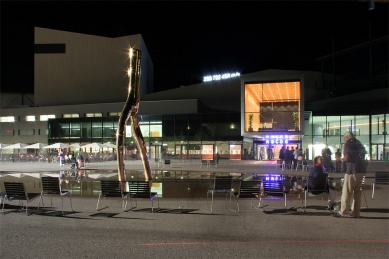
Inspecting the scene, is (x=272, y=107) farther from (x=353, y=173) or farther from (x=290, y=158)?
(x=353, y=173)

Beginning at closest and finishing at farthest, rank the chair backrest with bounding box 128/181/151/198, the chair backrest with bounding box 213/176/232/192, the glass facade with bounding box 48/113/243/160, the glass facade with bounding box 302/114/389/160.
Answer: the chair backrest with bounding box 128/181/151/198, the chair backrest with bounding box 213/176/232/192, the glass facade with bounding box 302/114/389/160, the glass facade with bounding box 48/113/243/160

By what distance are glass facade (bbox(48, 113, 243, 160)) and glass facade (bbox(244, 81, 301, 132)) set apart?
12774 mm

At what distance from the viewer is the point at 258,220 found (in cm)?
780

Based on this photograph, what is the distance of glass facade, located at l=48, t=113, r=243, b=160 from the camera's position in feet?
152

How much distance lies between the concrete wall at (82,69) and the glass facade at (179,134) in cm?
1025

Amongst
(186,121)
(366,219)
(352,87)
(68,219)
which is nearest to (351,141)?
(366,219)

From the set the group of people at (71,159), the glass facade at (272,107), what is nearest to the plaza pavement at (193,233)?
the group of people at (71,159)

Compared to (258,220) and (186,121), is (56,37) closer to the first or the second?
(186,121)

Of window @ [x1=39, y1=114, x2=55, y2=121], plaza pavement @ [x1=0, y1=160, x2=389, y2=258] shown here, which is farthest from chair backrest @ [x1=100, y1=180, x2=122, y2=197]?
window @ [x1=39, y1=114, x2=55, y2=121]

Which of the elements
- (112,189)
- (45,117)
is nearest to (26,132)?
(45,117)

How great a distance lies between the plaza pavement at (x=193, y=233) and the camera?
5512 millimetres

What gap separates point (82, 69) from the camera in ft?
205

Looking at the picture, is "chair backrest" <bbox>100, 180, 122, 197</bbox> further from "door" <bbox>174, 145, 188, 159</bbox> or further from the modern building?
"door" <bbox>174, 145, 188, 159</bbox>

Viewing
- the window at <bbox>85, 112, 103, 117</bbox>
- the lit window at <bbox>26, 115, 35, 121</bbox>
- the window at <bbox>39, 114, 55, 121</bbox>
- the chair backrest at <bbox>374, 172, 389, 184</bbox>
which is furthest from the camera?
the lit window at <bbox>26, 115, 35, 121</bbox>
